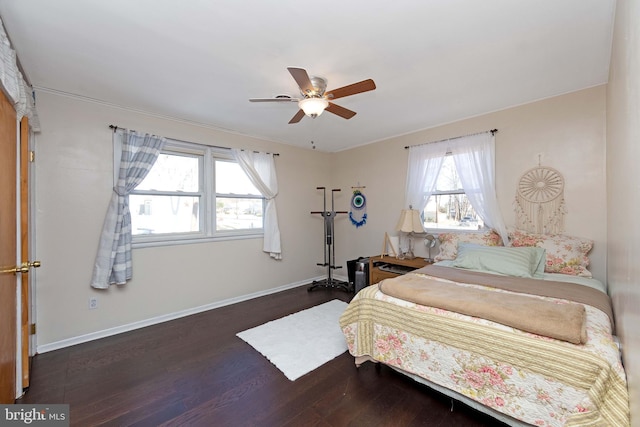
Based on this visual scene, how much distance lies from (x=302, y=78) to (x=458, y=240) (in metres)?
2.56

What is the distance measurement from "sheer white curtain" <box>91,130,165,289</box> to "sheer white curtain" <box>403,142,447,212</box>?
3367 mm

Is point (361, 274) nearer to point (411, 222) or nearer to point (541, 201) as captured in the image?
point (411, 222)

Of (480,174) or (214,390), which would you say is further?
(480,174)

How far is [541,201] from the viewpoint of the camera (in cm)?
283

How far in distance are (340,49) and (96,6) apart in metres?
1.49

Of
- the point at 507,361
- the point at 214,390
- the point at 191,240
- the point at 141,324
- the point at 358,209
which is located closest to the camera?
the point at 507,361

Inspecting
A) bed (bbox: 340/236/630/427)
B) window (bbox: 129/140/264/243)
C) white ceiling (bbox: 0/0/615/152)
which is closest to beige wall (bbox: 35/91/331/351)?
window (bbox: 129/140/264/243)

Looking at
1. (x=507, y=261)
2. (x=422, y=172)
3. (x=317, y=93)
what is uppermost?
(x=317, y=93)

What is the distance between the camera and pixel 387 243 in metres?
3.96

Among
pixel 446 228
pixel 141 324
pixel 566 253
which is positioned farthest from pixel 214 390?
pixel 566 253

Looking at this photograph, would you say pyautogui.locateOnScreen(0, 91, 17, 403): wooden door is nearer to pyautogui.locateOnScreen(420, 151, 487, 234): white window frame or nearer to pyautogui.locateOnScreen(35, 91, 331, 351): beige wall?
pyautogui.locateOnScreen(35, 91, 331, 351): beige wall

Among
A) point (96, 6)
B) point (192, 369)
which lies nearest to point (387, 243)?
point (192, 369)

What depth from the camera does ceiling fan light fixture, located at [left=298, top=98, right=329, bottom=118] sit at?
2094 mm

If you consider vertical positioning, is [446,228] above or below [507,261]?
above
